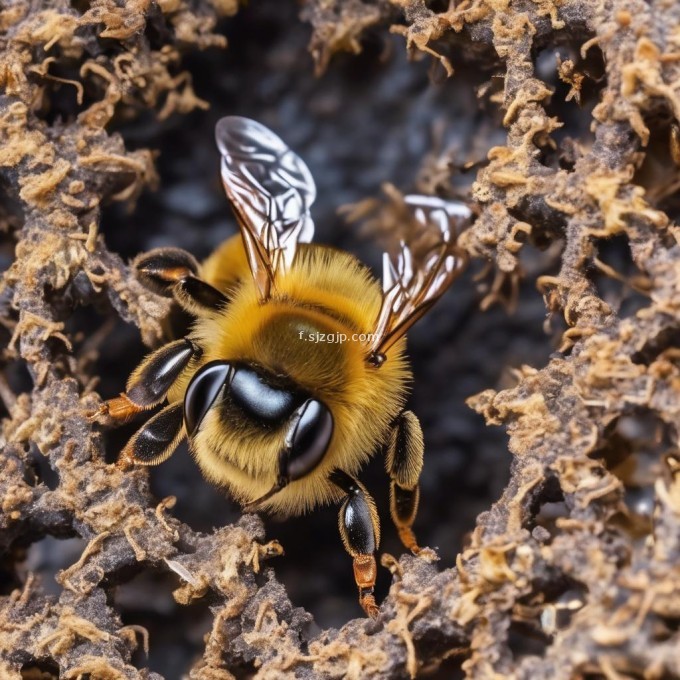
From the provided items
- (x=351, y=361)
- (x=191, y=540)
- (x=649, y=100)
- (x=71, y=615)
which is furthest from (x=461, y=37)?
(x=71, y=615)

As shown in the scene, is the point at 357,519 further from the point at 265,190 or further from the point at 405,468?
the point at 265,190

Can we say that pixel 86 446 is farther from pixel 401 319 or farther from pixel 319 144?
pixel 319 144

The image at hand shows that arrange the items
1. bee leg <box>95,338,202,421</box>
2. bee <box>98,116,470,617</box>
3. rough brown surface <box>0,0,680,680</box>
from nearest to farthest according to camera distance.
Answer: rough brown surface <box>0,0,680,680</box> → bee <box>98,116,470,617</box> → bee leg <box>95,338,202,421</box>

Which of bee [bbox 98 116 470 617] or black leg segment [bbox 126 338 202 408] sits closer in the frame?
bee [bbox 98 116 470 617]

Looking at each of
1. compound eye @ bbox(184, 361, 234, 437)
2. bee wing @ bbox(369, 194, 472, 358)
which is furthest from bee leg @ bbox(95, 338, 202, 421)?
bee wing @ bbox(369, 194, 472, 358)

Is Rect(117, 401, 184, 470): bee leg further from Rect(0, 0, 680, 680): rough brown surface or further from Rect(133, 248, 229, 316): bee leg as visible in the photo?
Rect(133, 248, 229, 316): bee leg

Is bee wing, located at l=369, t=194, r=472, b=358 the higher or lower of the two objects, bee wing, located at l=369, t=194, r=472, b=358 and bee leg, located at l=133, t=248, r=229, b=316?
the higher
